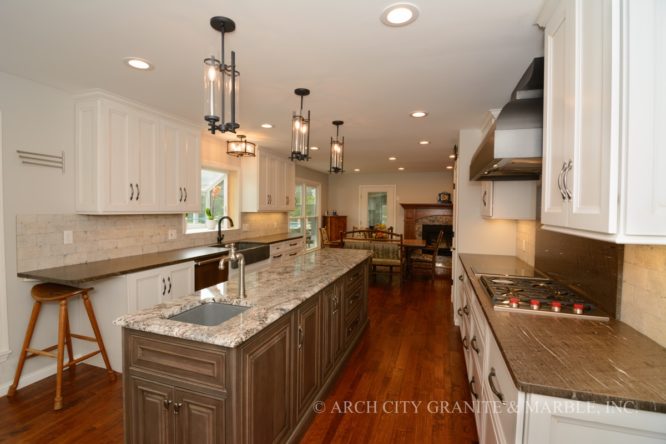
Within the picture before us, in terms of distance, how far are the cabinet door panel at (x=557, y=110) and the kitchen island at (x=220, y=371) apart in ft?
→ 4.27

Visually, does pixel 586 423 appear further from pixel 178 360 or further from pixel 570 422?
pixel 178 360

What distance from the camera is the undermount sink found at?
174 centimetres

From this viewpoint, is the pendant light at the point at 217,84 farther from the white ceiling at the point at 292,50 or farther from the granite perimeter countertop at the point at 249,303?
the granite perimeter countertop at the point at 249,303

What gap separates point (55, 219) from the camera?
2639 mm

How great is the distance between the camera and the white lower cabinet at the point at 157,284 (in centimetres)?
259

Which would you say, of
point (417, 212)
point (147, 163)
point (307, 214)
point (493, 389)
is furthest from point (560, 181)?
point (417, 212)

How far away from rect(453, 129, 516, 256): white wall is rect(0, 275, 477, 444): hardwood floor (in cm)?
113

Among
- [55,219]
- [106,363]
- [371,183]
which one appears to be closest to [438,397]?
[106,363]

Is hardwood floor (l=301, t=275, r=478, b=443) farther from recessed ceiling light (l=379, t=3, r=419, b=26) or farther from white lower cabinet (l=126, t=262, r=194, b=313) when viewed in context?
recessed ceiling light (l=379, t=3, r=419, b=26)

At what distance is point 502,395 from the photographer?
1.28m

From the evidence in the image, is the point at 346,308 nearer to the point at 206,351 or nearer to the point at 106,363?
the point at 206,351

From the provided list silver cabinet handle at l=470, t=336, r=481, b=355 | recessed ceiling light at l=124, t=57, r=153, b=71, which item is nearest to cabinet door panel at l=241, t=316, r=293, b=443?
silver cabinet handle at l=470, t=336, r=481, b=355

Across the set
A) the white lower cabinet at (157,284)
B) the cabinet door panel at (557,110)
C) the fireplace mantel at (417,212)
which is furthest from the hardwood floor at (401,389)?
the fireplace mantel at (417,212)

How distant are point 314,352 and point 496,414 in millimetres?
1109
